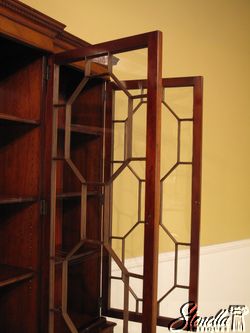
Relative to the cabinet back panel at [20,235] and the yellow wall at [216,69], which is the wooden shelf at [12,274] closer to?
the cabinet back panel at [20,235]

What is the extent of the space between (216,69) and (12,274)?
2085 millimetres

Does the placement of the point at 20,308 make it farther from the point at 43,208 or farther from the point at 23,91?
the point at 23,91

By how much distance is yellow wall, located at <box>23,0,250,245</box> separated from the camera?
220 cm

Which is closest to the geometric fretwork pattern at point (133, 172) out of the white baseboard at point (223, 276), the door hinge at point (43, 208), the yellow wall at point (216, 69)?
the door hinge at point (43, 208)

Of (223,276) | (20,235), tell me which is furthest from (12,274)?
(223,276)

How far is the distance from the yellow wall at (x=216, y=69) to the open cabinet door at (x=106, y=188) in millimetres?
759

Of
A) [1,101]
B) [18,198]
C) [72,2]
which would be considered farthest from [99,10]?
[18,198]

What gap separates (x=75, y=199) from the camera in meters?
1.35

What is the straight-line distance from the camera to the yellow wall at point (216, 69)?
7.21 feet

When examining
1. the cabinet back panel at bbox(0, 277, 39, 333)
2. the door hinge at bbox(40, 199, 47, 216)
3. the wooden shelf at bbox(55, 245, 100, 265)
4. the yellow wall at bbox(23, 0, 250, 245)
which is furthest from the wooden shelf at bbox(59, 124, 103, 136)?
the yellow wall at bbox(23, 0, 250, 245)

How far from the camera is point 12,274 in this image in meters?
1.23

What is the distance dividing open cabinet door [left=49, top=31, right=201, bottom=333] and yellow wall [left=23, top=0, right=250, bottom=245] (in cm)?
76

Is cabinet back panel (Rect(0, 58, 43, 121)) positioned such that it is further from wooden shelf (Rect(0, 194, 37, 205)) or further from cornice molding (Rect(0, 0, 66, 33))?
Answer: wooden shelf (Rect(0, 194, 37, 205))

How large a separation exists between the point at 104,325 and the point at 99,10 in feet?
5.33
